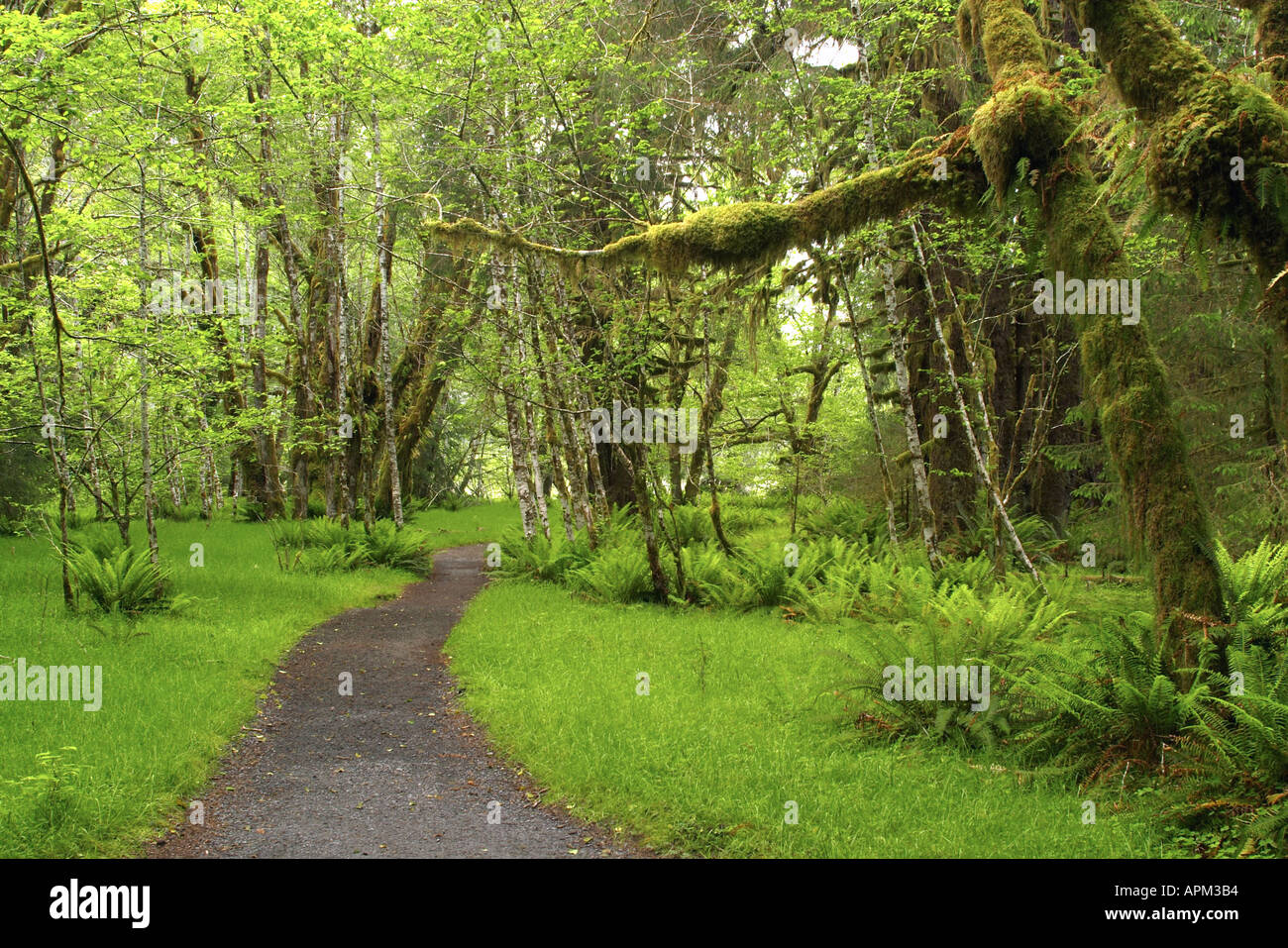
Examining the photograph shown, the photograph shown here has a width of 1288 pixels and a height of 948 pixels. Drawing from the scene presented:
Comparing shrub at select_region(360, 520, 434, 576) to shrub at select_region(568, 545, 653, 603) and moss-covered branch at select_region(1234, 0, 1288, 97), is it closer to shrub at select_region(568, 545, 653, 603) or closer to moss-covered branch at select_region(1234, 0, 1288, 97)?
shrub at select_region(568, 545, 653, 603)

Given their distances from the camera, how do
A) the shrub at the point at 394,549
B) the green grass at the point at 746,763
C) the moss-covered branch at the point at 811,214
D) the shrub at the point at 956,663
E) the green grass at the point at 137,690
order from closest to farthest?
1. the green grass at the point at 746,763
2. the green grass at the point at 137,690
3. the moss-covered branch at the point at 811,214
4. the shrub at the point at 956,663
5. the shrub at the point at 394,549

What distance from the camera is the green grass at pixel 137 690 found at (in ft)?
14.2

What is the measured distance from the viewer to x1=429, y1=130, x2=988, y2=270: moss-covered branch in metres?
5.18

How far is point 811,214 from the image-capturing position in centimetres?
562

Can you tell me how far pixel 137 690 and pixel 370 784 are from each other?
8.77ft

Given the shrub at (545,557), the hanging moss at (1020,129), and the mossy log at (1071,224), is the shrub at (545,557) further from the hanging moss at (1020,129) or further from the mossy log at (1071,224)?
the hanging moss at (1020,129)

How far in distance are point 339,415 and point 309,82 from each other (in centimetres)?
638

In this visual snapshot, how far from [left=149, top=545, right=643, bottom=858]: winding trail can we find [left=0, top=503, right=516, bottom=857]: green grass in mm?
258

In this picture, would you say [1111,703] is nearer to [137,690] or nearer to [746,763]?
[746,763]

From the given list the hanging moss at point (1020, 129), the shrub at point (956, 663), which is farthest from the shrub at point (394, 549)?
the hanging moss at point (1020, 129)

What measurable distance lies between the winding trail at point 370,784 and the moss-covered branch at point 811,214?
4.31m

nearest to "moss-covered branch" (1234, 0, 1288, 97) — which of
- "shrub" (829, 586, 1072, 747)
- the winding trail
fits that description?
"shrub" (829, 586, 1072, 747)

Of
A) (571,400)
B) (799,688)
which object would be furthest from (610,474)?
(799,688)
